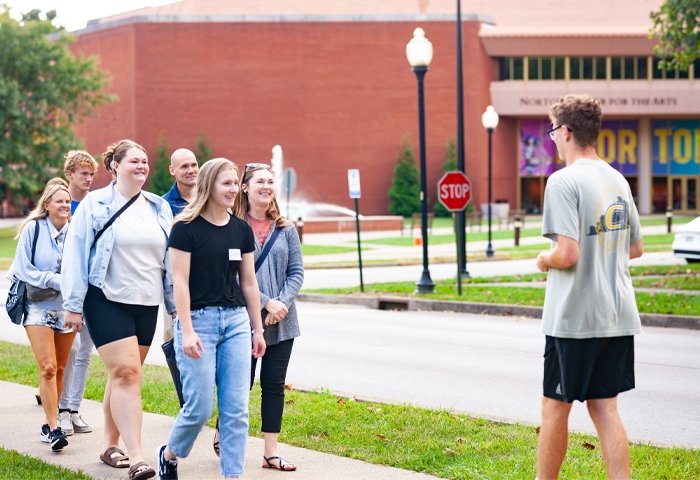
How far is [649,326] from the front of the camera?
15680mm

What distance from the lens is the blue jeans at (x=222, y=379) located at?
19.8 feet

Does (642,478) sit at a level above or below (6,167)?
below

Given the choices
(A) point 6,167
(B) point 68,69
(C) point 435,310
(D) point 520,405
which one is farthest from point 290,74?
(D) point 520,405

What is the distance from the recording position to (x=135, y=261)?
22.1ft

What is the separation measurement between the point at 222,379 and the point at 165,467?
0.67 m

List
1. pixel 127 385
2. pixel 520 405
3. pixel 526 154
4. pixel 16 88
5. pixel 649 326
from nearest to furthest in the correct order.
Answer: pixel 127 385 < pixel 520 405 < pixel 649 326 < pixel 16 88 < pixel 526 154

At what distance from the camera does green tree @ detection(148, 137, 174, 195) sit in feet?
206

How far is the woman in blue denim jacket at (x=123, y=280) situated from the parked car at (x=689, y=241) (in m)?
18.9

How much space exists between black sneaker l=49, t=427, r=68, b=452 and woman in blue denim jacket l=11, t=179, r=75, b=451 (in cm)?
39

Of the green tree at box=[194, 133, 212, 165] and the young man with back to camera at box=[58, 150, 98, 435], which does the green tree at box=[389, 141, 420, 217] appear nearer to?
Answer: the green tree at box=[194, 133, 212, 165]

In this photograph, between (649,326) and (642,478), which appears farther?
(649,326)

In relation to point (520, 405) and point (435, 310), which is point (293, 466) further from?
point (435, 310)

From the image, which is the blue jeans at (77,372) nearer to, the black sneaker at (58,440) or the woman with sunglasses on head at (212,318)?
the black sneaker at (58,440)

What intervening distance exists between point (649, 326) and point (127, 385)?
10.5m
